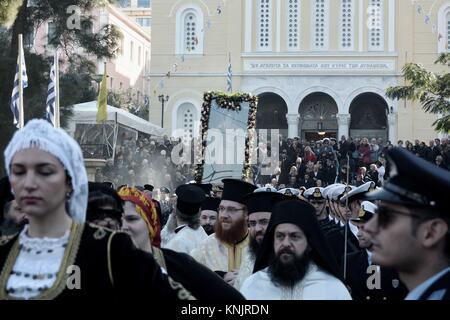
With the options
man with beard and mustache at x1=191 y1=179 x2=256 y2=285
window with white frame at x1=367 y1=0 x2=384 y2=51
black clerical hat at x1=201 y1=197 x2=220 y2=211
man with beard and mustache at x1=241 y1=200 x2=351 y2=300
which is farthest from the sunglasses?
window with white frame at x1=367 y1=0 x2=384 y2=51

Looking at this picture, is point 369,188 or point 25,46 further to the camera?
point 25,46

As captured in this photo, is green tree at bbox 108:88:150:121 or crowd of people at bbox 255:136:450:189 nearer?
crowd of people at bbox 255:136:450:189

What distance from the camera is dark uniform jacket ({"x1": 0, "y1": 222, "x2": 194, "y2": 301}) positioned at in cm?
370

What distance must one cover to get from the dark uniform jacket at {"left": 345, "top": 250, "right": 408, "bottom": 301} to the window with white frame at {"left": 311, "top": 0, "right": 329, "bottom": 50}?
36863mm

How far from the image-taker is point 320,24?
44.4 metres

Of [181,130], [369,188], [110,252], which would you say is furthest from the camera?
[181,130]

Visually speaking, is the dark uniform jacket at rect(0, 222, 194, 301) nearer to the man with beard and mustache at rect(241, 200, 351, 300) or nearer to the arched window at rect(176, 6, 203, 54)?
the man with beard and mustache at rect(241, 200, 351, 300)

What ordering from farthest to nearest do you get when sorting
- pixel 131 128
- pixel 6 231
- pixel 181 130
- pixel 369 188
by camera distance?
pixel 181 130 → pixel 131 128 → pixel 369 188 → pixel 6 231

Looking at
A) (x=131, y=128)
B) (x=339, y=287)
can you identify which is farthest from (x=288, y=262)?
(x=131, y=128)

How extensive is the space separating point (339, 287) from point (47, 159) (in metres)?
2.76

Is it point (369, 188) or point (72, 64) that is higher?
point (72, 64)

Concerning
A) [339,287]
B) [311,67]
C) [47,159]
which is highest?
[311,67]

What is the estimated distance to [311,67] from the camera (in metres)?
44.4
